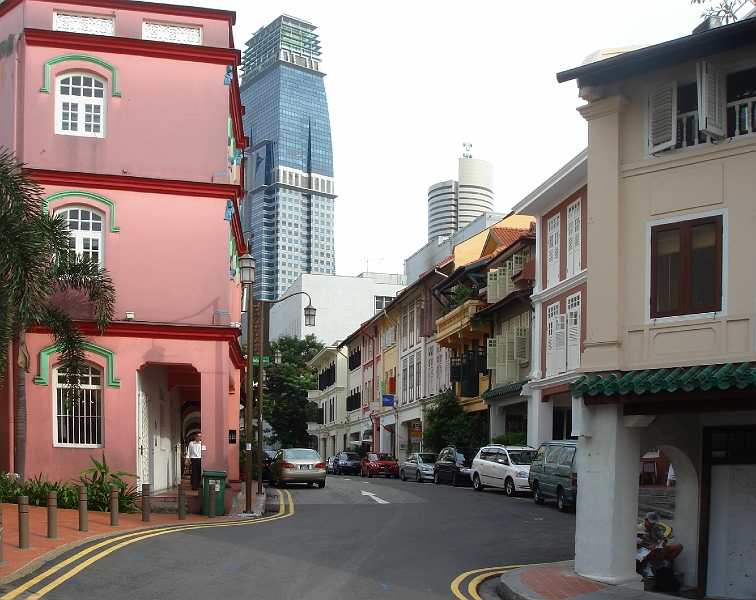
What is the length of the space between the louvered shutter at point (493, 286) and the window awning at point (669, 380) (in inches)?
1062

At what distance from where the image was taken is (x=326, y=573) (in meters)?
13.2

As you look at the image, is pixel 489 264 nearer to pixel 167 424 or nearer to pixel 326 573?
pixel 167 424

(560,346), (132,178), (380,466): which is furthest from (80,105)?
(380,466)

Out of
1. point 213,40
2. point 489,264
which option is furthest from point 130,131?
point 489,264

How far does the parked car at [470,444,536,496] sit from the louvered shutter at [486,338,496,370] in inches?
319

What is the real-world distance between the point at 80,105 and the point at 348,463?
103 ft

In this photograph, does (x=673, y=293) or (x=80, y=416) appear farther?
(x=80, y=416)

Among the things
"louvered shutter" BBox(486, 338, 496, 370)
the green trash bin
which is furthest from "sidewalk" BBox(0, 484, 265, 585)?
"louvered shutter" BBox(486, 338, 496, 370)

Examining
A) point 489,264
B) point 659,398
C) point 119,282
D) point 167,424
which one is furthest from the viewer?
point 489,264

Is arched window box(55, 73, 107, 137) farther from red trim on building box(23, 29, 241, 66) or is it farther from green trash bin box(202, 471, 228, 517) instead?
green trash bin box(202, 471, 228, 517)

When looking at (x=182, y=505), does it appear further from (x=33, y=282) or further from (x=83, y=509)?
(x=33, y=282)

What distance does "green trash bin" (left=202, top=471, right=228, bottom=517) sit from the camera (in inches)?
824

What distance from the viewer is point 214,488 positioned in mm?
20984

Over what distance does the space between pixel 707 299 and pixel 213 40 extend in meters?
15.8
